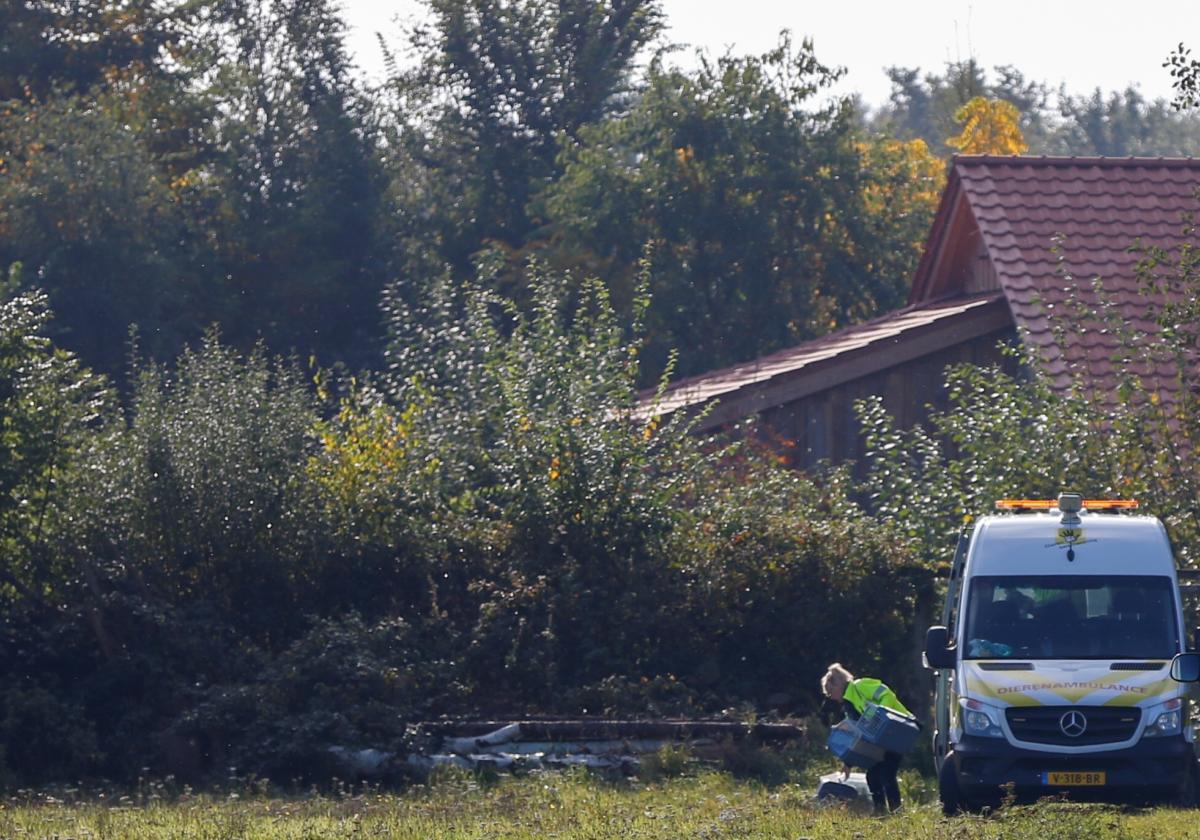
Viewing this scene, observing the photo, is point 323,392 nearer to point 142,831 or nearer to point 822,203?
point 142,831

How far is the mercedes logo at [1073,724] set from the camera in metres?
12.4

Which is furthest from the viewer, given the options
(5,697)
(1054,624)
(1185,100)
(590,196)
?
(590,196)

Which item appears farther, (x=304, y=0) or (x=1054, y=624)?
(x=304, y=0)

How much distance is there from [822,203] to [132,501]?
18.5m

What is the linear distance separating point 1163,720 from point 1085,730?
0.58 m

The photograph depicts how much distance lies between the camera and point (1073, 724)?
12.4m

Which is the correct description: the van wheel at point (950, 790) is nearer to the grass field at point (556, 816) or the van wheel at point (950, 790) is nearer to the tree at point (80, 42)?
the grass field at point (556, 816)

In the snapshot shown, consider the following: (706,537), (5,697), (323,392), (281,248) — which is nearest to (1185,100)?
(706,537)

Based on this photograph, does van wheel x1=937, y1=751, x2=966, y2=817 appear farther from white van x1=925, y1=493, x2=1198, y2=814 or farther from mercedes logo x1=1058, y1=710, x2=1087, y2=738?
mercedes logo x1=1058, y1=710, x2=1087, y2=738

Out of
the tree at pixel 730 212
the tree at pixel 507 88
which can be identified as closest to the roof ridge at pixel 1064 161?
the tree at pixel 730 212

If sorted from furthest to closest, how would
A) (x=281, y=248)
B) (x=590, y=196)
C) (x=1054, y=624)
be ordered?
(x=281, y=248), (x=590, y=196), (x=1054, y=624)

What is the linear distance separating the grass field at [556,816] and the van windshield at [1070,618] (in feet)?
4.01

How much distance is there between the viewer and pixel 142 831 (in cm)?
1221

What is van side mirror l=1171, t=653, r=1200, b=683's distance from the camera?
41.1 feet
